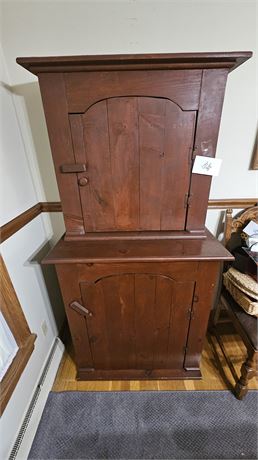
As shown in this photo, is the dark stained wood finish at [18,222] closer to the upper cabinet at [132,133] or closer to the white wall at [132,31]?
the upper cabinet at [132,133]

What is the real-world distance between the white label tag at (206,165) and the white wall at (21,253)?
0.87 meters

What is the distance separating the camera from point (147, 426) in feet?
3.42

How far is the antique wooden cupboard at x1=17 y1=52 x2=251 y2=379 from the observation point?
2.57 feet

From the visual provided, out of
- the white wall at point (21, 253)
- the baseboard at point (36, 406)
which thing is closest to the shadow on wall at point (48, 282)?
the white wall at point (21, 253)

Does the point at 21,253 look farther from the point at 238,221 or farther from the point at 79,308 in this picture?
the point at 238,221

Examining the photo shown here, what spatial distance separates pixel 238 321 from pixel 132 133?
1072mm

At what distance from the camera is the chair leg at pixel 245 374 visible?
3.20 feet

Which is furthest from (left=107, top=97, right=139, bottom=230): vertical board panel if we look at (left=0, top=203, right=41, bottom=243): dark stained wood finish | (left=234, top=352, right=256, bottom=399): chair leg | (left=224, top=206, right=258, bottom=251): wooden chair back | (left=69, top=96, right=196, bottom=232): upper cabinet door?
(left=234, top=352, right=256, bottom=399): chair leg

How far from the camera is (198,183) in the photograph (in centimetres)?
93

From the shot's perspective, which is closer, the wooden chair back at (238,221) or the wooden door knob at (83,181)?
the wooden door knob at (83,181)

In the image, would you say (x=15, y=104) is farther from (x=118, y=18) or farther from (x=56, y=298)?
(x=56, y=298)

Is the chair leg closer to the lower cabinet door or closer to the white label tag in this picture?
the lower cabinet door

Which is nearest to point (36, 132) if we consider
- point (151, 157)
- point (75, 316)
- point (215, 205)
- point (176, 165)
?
point (151, 157)

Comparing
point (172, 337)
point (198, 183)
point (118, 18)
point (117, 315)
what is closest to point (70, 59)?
point (118, 18)
